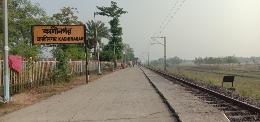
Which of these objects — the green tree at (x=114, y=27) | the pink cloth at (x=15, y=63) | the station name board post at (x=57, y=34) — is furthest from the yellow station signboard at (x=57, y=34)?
the green tree at (x=114, y=27)

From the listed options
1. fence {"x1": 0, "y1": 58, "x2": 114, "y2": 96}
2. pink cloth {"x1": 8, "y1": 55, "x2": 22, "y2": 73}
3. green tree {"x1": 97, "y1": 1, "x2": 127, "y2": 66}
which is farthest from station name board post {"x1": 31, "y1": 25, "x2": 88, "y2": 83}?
green tree {"x1": 97, "y1": 1, "x2": 127, "y2": 66}

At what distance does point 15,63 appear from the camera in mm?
13023

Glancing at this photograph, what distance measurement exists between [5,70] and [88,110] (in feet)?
13.4

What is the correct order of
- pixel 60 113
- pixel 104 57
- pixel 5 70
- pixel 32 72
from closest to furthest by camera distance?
1. pixel 60 113
2. pixel 5 70
3. pixel 32 72
4. pixel 104 57

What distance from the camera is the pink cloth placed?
1270cm

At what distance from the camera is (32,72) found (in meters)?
15.4

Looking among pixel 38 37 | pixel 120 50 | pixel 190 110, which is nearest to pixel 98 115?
pixel 190 110

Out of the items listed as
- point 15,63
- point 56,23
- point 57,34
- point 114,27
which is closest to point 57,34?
point 57,34

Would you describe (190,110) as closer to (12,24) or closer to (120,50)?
(12,24)

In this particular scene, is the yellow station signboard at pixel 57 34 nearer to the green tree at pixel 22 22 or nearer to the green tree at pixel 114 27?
the green tree at pixel 22 22

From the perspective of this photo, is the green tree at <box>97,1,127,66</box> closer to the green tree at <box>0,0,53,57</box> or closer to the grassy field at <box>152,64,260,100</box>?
the grassy field at <box>152,64,260,100</box>

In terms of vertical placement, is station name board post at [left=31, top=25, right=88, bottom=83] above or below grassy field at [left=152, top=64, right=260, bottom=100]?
above

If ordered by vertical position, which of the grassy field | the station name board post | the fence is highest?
the station name board post

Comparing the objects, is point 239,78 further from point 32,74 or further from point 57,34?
point 32,74
